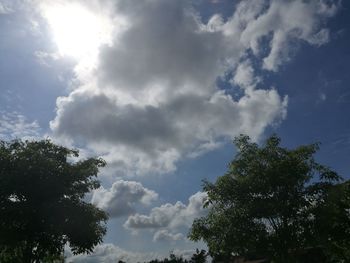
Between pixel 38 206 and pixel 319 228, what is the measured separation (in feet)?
56.4

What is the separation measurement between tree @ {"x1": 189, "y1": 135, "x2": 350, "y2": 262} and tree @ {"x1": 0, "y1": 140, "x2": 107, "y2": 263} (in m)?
8.52

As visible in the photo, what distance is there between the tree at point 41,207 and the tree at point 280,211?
852 centimetres

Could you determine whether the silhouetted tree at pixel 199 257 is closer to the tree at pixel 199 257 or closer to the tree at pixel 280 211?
the tree at pixel 199 257

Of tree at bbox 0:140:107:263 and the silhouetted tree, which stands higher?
the silhouetted tree

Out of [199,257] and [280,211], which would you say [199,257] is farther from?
[280,211]

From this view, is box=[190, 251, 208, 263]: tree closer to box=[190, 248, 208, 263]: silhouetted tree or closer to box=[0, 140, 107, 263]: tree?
box=[190, 248, 208, 263]: silhouetted tree

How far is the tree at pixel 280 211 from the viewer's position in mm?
27078

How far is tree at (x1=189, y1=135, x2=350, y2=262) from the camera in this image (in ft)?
88.8

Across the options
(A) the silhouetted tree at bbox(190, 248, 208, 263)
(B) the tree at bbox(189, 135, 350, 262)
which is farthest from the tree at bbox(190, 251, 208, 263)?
(B) the tree at bbox(189, 135, 350, 262)

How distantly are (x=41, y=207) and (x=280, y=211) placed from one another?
47.7 ft

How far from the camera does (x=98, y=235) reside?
2753 centimetres

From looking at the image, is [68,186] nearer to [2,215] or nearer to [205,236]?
[2,215]


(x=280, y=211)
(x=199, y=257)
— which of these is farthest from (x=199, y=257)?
(x=280, y=211)

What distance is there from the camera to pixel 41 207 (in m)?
25.1
